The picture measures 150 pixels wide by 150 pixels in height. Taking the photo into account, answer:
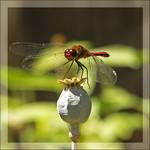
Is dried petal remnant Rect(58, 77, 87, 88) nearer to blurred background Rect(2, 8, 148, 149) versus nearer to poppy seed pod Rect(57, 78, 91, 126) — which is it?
poppy seed pod Rect(57, 78, 91, 126)

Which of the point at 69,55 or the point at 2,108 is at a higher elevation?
the point at 69,55

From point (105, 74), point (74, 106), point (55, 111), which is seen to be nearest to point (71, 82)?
point (74, 106)

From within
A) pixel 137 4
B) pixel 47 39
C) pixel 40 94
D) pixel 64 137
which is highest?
pixel 137 4

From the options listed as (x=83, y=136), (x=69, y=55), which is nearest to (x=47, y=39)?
(x=83, y=136)

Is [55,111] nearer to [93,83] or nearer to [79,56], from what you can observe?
[93,83]

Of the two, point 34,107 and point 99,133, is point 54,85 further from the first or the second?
point 99,133

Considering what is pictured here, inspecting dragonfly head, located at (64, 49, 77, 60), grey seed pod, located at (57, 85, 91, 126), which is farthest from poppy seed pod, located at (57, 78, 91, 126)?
dragonfly head, located at (64, 49, 77, 60)
